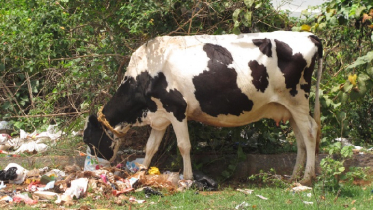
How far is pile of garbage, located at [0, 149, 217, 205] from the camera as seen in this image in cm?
→ 650

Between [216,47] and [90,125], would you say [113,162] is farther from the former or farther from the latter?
[216,47]

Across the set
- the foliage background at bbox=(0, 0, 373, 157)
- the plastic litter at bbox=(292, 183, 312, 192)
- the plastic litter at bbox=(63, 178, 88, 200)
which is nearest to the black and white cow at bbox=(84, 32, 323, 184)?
the plastic litter at bbox=(292, 183, 312, 192)

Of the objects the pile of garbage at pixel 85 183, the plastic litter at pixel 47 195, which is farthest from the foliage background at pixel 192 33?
the plastic litter at pixel 47 195

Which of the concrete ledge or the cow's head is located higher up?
the cow's head

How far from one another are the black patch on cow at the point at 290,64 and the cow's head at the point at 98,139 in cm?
227

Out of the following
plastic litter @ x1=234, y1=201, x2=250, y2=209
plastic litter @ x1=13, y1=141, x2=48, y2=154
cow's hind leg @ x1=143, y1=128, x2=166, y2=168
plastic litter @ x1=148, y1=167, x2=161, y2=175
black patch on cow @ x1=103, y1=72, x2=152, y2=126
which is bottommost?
plastic litter @ x1=13, y1=141, x2=48, y2=154

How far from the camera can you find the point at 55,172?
7449 millimetres

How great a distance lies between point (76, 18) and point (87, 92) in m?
0.99

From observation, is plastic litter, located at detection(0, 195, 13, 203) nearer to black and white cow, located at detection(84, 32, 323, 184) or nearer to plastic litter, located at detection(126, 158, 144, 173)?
plastic litter, located at detection(126, 158, 144, 173)

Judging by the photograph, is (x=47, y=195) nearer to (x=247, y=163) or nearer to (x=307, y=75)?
(x=247, y=163)

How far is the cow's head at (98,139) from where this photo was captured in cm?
774

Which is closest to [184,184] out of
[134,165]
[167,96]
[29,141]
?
[134,165]

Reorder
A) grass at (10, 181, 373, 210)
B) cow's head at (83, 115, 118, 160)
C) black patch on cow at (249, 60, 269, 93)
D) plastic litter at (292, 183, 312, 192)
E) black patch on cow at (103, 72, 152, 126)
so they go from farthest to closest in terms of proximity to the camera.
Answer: cow's head at (83, 115, 118, 160), black patch on cow at (103, 72, 152, 126), black patch on cow at (249, 60, 269, 93), plastic litter at (292, 183, 312, 192), grass at (10, 181, 373, 210)

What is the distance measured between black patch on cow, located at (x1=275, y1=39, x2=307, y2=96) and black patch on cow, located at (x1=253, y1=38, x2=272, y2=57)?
3.8 inches
